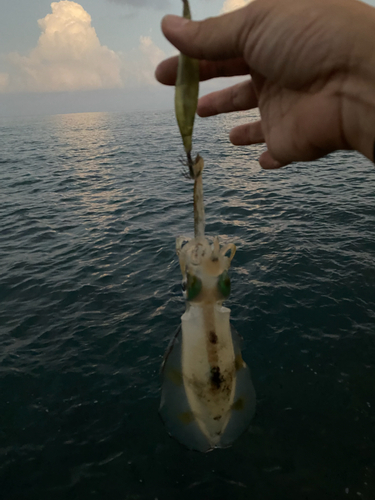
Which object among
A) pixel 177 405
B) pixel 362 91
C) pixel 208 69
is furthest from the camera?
pixel 208 69

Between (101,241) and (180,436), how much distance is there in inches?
369

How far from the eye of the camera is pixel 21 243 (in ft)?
39.9

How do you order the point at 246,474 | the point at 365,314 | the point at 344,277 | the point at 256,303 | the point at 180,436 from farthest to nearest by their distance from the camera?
the point at 344,277, the point at 256,303, the point at 365,314, the point at 246,474, the point at 180,436

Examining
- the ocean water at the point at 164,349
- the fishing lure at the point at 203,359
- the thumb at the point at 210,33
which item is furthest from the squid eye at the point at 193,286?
the ocean water at the point at 164,349

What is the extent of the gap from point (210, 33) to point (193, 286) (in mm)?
1831

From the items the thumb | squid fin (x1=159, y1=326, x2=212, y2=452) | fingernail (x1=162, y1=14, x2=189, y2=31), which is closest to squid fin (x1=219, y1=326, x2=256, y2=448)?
squid fin (x1=159, y1=326, x2=212, y2=452)

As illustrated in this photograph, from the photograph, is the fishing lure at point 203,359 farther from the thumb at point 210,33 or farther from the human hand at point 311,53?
the human hand at point 311,53

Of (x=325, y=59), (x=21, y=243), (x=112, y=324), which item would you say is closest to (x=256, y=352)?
(x=112, y=324)

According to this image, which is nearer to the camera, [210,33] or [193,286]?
[210,33]

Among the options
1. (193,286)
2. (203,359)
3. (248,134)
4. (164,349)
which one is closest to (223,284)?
(193,286)

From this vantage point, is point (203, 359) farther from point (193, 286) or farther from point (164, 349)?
point (164, 349)

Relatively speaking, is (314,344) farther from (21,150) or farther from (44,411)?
(21,150)

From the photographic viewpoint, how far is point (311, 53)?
2350mm

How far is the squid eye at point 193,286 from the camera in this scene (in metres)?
2.59
